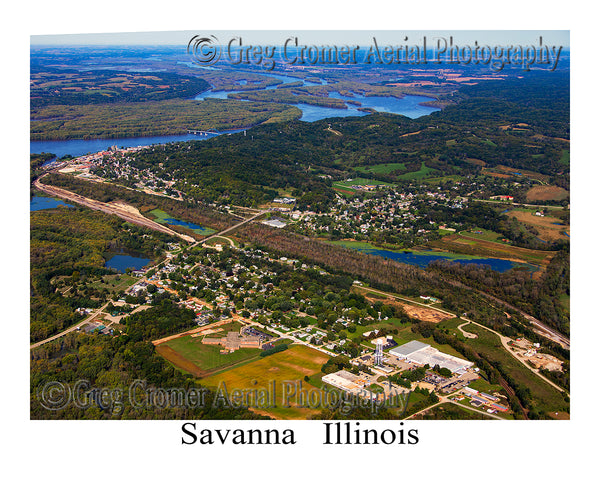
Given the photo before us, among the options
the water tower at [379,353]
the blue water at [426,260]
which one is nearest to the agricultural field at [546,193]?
the blue water at [426,260]

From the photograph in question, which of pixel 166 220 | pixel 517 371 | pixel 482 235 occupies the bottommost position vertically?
pixel 517 371

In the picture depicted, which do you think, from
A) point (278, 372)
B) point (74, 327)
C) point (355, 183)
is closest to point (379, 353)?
point (278, 372)

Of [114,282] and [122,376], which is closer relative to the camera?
[122,376]

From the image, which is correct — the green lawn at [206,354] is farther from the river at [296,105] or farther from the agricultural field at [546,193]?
the river at [296,105]

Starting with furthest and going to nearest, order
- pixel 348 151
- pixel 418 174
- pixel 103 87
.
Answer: pixel 103 87
pixel 348 151
pixel 418 174

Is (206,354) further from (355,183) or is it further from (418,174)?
(418,174)

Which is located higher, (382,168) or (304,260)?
(382,168)

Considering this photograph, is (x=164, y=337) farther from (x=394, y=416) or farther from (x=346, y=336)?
(x=394, y=416)

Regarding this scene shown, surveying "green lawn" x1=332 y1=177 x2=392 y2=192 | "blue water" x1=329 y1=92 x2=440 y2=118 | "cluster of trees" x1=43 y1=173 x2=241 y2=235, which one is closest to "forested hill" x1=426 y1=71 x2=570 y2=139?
"blue water" x1=329 y1=92 x2=440 y2=118
